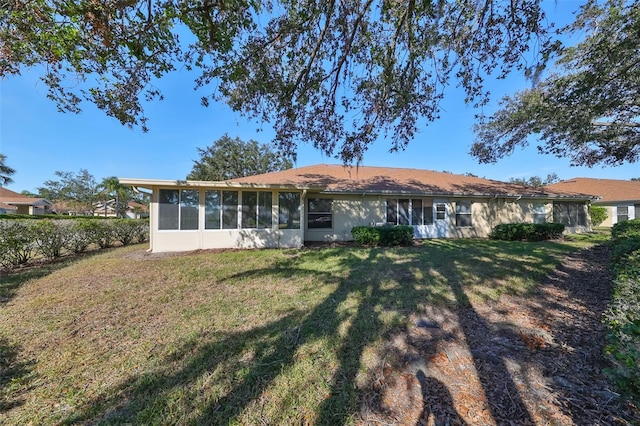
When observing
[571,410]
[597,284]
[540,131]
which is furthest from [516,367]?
[540,131]

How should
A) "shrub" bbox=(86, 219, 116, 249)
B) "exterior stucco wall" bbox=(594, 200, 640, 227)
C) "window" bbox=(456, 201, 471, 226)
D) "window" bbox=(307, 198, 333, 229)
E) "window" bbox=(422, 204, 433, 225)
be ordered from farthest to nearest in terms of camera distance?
1. "exterior stucco wall" bbox=(594, 200, 640, 227)
2. "window" bbox=(456, 201, 471, 226)
3. "window" bbox=(422, 204, 433, 225)
4. "window" bbox=(307, 198, 333, 229)
5. "shrub" bbox=(86, 219, 116, 249)

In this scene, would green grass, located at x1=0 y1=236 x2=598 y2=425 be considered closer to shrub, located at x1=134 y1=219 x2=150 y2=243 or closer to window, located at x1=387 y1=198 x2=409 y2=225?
shrub, located at x1=134 y1=219 x2=150 y2=243

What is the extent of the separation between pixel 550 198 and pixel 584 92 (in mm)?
8881

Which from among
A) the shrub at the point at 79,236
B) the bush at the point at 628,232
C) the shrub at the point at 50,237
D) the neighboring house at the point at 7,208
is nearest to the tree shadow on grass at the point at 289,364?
the bush at the point at 628,232

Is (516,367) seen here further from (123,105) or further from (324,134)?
(123,105)

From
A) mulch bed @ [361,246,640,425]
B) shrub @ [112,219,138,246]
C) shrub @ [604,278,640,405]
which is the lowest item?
mulch bed @ [361,246,640,425]

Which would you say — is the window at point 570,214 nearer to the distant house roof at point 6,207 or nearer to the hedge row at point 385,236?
the hedge row at point 385,236

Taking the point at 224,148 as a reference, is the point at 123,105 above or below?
below

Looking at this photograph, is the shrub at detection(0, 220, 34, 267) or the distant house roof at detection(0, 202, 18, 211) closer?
the shrub at detection(0, 220, 34, 267)

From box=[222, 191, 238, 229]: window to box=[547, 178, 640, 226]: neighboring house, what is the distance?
25.9m

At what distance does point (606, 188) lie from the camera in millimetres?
23547

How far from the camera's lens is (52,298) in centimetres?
479

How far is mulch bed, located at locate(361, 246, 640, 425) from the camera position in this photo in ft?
6.82

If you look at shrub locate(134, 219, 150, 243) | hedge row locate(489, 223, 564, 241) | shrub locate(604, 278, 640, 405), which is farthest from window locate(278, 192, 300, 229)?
hedge row locate(489, 223, 564, 241)
